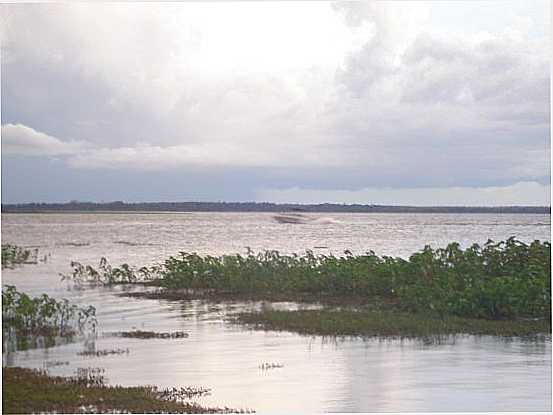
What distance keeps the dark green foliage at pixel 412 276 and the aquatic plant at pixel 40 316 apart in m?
0.36

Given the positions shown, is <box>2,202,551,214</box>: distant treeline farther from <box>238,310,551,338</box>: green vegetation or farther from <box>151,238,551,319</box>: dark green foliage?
<box>238,310,551,338</box>: green vegetation

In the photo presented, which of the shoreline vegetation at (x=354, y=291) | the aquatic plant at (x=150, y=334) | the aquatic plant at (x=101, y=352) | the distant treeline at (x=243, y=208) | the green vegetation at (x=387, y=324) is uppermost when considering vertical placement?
the distant treeline at (x=243, y=208)

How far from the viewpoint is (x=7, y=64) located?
3.76m

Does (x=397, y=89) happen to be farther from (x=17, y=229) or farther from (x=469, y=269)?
(x=17, y=229)

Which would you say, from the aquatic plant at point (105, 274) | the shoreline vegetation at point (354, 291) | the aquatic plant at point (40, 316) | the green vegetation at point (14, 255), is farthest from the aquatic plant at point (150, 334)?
the green vegetation at point (14, 255)

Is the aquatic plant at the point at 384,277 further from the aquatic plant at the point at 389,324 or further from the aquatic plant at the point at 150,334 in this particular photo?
the aquatic plant at the point at 150,334

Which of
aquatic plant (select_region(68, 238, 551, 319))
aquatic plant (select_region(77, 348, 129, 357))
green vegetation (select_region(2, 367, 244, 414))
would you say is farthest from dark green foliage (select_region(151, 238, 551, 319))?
green vegetation (select_region(2, 367, 244, 414))

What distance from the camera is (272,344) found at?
12.4ft

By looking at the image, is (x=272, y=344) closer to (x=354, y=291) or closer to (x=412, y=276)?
(x=354, y=291)

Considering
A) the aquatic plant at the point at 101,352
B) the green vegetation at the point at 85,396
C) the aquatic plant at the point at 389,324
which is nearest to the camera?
the green vegetation at the point at 85,396

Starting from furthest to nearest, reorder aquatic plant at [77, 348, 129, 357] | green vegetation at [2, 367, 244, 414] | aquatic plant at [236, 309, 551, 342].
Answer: aquatic plant at [236, 309, 551, 342] → aquatic plant at [77, 348, 129, 357] → green vegetation at [2, 367, 244, 414]

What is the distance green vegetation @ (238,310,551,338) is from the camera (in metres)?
3.83

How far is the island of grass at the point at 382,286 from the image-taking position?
3840mm

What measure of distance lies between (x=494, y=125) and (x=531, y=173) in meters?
0.24
